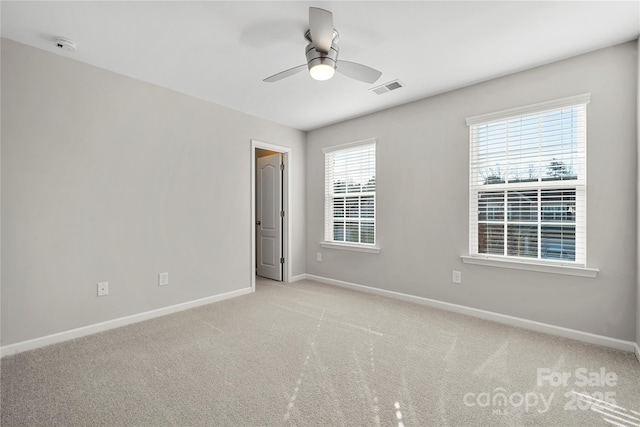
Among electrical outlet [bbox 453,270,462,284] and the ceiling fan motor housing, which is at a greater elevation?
the ceiling fan motor housing

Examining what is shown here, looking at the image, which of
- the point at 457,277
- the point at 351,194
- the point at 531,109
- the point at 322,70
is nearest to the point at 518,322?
the point at 457,277

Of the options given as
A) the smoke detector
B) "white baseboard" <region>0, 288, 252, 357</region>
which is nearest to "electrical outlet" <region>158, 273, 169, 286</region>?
"white baseboard" <region>0, 288, 252, 357</region>

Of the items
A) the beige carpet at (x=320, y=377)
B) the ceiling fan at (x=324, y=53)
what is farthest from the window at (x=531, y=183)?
the ceiling fan at (x=324, y=53)

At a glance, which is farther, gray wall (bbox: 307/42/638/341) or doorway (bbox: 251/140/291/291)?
doorway (bbox: 251/140/291/291)

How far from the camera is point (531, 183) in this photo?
291 cm

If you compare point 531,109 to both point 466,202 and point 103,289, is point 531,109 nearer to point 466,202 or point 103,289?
point 466,202

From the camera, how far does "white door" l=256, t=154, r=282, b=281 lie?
16.2ft

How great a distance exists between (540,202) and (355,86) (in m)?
2.16

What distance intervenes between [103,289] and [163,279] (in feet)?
1.86

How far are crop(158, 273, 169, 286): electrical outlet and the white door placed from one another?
1.89m

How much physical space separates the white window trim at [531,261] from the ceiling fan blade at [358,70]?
58.6 inches

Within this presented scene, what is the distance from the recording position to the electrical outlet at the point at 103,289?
2.89 metres

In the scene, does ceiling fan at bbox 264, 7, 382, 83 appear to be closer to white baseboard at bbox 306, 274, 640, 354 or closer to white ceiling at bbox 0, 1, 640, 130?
white ceiling at bbox 0, 1, 640, 130

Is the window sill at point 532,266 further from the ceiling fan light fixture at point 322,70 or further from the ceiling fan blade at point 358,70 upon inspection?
the ceiling fan light fixture at point 322,70
